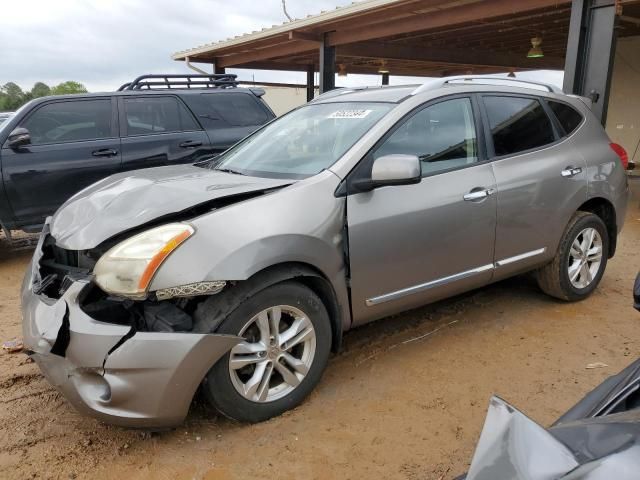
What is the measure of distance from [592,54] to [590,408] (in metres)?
6.90

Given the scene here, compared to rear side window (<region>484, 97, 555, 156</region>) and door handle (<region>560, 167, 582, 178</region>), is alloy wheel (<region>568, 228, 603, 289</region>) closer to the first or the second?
door handle (<region>560, 167, 582, 178</region>)

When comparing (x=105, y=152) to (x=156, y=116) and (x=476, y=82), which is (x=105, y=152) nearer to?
(x=156, y=116)

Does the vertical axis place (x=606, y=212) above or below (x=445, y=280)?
above

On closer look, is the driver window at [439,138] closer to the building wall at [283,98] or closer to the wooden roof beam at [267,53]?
the wooden roof beam at [267,53]

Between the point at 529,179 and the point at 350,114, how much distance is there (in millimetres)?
1402

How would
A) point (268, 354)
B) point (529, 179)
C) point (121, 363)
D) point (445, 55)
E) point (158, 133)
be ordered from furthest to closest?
point (445, 55)
point (158, 133)
point (529, 179)
point (268, 354)
point (121, 363)

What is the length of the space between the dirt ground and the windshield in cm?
132

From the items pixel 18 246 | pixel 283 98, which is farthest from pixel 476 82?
pixel 283 98

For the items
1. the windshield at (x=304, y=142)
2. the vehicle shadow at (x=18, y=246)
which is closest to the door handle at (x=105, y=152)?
the vehicle shadow at (x=18, y=246)

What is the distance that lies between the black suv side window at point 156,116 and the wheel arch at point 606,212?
15.5 feet

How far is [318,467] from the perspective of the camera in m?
2.52

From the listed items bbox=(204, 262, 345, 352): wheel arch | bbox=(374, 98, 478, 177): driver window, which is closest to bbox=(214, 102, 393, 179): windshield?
bbox=(374, 98, 478, 177): driver window

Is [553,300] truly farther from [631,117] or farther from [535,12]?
[631,117]

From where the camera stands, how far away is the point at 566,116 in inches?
171
